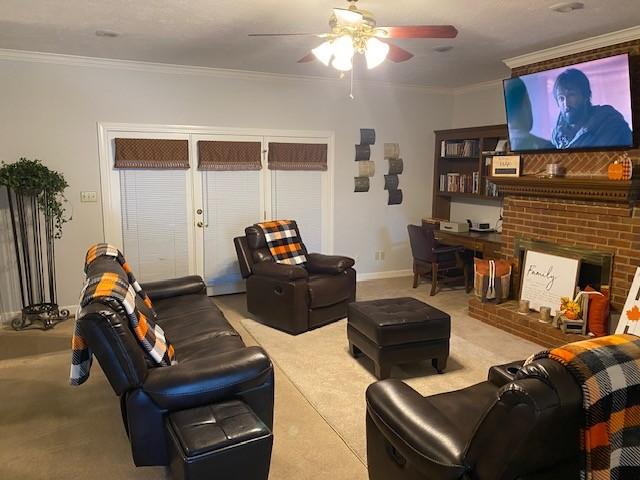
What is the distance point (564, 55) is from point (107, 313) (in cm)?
404

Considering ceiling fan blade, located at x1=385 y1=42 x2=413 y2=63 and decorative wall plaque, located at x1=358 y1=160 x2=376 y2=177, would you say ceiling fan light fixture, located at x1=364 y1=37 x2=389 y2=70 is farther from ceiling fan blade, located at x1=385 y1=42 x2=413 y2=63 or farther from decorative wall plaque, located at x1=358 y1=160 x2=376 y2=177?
decorative wall plaque, located at x1=358 y1=160 x2=376 y2=177

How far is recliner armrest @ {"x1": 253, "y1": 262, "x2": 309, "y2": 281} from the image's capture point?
13.0ft

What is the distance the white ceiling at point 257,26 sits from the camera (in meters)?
2.93

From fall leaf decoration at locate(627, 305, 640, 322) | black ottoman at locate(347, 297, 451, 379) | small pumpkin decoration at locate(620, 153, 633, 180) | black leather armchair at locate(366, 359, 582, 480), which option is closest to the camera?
black leather armchair at locate(366, 359, 582, 480)

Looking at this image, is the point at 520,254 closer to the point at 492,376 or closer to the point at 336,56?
the point at 492,376

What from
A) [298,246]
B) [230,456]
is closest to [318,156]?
[298,246]

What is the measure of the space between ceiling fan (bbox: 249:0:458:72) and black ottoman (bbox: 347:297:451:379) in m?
1.66

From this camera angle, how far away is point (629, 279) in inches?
139

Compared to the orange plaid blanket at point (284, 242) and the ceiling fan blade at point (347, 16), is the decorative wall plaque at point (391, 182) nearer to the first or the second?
the orange plaid blanket at point (284, 242)

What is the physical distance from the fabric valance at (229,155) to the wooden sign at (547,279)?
9.69 ft

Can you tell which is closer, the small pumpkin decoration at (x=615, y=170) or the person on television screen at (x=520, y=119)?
the small pumpkin decoration at (x=615, y=170)

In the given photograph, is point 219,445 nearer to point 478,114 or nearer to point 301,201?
point 301,201

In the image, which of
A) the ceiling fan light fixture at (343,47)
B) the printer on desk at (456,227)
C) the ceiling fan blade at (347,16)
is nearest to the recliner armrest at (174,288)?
the ceiling fan light fixture at (343,47)

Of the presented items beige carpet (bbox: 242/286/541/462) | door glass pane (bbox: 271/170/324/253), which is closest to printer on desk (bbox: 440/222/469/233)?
beige carpet (bbox: 242/286/541/462)
